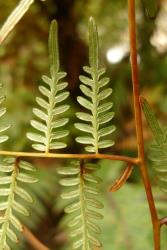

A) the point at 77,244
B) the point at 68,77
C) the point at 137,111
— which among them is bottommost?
the point at 77,244

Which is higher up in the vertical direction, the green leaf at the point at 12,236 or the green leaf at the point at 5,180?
the green leaf at the point at 5,180

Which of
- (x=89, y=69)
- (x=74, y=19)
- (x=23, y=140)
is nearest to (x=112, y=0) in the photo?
(x=74, y=19)

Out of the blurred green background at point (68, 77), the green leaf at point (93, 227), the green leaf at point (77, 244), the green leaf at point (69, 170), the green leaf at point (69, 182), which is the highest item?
the blurred green background at point (68, 77)

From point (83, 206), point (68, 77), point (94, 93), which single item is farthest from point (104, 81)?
point (68, 77)

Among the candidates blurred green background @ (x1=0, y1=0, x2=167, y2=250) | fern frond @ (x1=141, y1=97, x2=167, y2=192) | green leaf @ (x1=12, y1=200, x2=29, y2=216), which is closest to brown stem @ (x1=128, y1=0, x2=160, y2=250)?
fern frond @ (x1=141, y1=97, x2=167, y2=192)

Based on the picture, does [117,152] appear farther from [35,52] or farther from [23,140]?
[35,52]

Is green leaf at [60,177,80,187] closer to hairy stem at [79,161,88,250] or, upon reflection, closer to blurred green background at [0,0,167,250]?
hairy stem at [79,161,88,250]

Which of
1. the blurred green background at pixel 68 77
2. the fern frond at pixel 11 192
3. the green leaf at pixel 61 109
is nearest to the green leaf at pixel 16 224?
the fern frond at pixel 11 192

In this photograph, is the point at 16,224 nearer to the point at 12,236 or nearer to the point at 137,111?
the point at 12,236

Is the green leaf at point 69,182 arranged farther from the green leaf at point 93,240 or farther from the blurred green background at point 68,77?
the blurred green background at point 68,77
